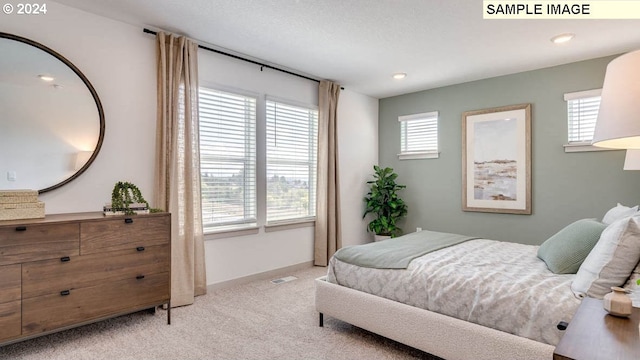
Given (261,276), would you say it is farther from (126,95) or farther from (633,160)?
(633,160)

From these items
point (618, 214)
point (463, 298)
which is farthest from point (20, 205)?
point (618, 214)

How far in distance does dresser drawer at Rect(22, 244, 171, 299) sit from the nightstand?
2642 mm

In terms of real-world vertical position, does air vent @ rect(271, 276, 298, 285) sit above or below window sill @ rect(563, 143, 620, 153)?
below

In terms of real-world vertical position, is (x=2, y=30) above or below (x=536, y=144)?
above

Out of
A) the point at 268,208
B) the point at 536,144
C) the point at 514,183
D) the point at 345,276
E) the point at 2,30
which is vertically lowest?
the point at 345,276

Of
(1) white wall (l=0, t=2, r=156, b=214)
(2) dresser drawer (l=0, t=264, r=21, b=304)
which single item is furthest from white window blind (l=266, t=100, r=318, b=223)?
(2) dresser drawer (l=0, t=264, r=21, b=304)

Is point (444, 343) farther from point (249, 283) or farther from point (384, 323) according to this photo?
point (249, 283)

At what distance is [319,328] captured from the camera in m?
2.72

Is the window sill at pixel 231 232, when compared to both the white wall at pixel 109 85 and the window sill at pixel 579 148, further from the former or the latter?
the window sill at pixel 579 148

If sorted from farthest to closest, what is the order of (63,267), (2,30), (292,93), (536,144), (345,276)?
1. (292,93)
2. (536,144)
3. (345,276)
4. (2,30)
5. (63,267)

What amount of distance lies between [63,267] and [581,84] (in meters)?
5.18

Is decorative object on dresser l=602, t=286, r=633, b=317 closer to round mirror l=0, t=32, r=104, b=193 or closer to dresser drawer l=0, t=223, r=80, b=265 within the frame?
dresser drawer l=0, t=223, r=80, b=265

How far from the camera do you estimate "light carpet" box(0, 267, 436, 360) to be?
2303 millimetres

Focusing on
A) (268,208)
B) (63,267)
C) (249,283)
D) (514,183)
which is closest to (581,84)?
(514,183)
